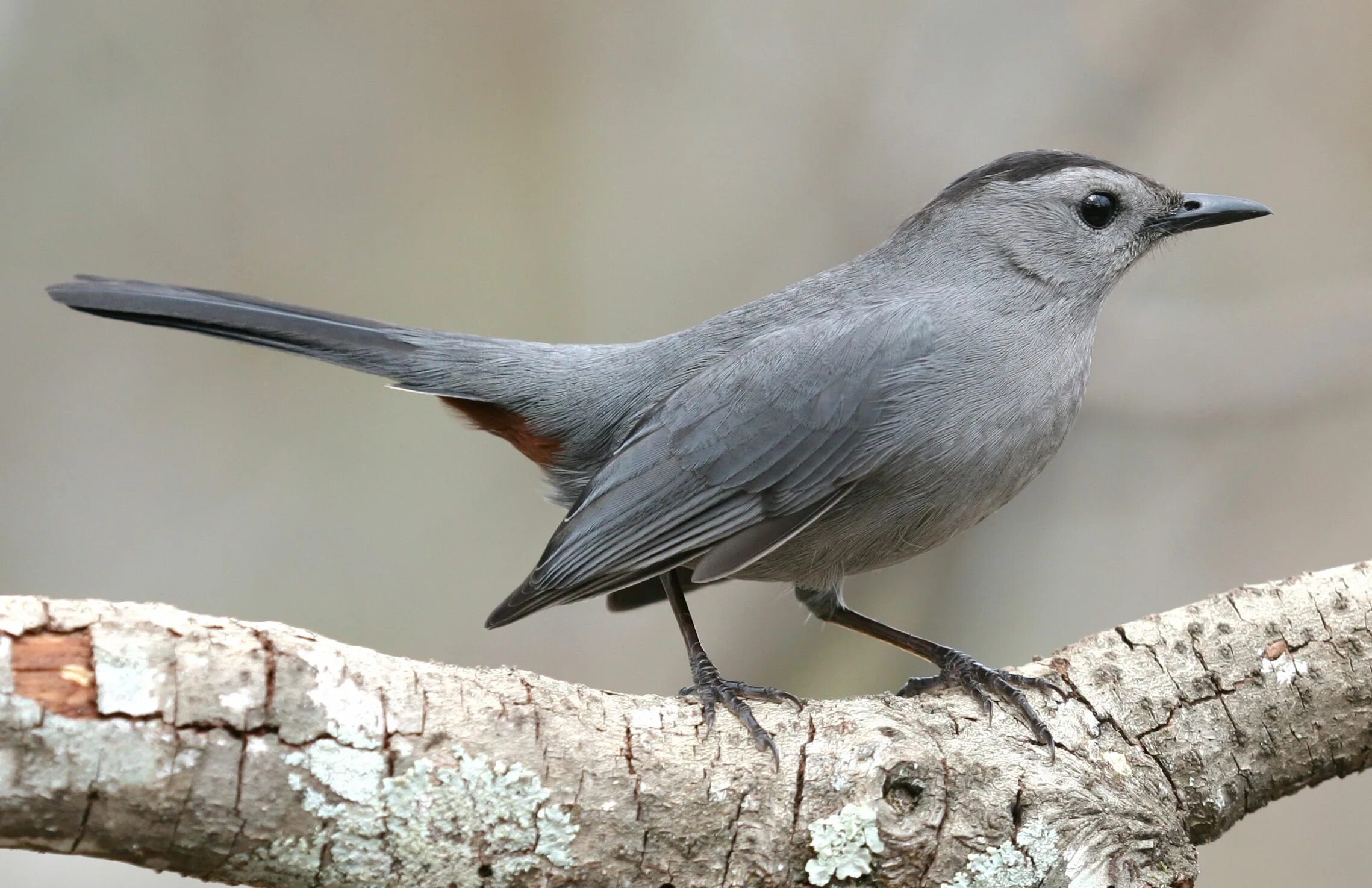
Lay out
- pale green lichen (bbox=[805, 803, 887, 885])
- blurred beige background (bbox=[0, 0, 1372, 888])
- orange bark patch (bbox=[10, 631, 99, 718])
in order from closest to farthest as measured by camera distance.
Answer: orange bark patch (bbox=[10, 631, 99, 718]) < pale green lichen (bbox=[805, 803, 887, 885]) < blurred beige background (bbox=[0, 0, 1372, 888])

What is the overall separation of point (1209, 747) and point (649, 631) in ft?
11.4

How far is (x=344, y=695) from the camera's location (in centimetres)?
211

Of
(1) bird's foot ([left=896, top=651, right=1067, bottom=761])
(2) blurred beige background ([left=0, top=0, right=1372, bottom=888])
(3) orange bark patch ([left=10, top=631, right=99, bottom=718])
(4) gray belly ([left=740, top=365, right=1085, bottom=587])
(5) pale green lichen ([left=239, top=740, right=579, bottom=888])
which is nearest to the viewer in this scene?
(3) orange bark patch ([left=10, top=631, right=99, bottom=718])

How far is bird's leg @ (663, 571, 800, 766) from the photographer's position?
2.48 meters

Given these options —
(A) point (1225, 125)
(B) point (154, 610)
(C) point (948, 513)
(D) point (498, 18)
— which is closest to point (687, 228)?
(D) point (498, 18)

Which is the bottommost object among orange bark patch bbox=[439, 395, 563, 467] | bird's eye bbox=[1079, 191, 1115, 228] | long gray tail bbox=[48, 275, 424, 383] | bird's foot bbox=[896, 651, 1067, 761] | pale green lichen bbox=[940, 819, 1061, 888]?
pale green lichen bbox=[940, 819, 1061, 888]

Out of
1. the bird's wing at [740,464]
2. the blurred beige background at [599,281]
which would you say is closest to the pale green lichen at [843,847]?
the bird's wing at [740,464]

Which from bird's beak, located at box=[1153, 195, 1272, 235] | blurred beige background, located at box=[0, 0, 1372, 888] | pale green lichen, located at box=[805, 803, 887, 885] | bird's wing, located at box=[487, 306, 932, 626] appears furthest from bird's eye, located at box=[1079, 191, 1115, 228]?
pale green lichen, located at box=[805, 803, 887, 885]

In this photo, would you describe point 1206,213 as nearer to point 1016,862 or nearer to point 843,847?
point 1016,862

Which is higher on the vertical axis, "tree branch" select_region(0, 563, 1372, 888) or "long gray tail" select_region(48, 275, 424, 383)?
"long gray tail" select_region(48, 275, 424, 383)

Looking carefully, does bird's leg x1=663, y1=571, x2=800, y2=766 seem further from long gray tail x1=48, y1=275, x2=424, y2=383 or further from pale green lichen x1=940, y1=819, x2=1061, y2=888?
long gray tail x1=48, y1=275, x2=424, y2=383

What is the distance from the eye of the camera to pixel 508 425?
11.7 feet

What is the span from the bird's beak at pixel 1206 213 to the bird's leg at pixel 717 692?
181 cm

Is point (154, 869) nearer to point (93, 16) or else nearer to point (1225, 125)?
point (93, 16)
